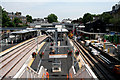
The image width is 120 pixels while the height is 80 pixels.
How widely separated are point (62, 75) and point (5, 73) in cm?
506

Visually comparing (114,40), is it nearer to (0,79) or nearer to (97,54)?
(97,54)

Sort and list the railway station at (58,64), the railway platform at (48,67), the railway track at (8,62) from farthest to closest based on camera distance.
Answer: the railway track at (8,62)
the railway station at (58,64)
the railway platform at (48,67)

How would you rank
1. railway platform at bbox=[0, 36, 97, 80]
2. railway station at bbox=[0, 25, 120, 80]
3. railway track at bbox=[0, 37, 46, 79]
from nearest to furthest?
railway platform at bbox=[0, 36, 97, 80] → railway station at bbox=[0, 25, 120, 80] → railway track at bbox=[0, 37, 46, 79]

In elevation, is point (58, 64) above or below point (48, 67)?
above

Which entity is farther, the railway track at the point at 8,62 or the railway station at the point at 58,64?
the railway track at the point at 8,62

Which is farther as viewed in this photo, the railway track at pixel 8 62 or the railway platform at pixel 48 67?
the railway track at pixel 8 62

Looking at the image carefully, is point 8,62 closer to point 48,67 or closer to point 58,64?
point 48,67

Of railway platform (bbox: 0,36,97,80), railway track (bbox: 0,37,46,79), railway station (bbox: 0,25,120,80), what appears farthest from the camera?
railway track (bbox: 0,37,46,79)

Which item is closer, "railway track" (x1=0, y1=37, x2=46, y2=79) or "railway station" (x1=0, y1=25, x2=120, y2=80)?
"railway station" (x1=0, y1=25, x2=120, y2=80)

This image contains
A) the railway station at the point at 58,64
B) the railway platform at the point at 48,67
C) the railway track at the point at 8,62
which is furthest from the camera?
the railway track at the point at 8,62

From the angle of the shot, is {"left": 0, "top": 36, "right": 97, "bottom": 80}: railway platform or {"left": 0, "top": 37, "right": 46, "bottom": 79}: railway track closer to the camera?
{"left": 0, "top": 36, "right": 97, "bottom": 80}: railway platform

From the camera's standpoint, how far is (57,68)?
10.7m

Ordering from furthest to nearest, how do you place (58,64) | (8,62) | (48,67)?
(8,62)
(48,67)
(58,64)

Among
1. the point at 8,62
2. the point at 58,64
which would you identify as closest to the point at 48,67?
the point at 58,64
